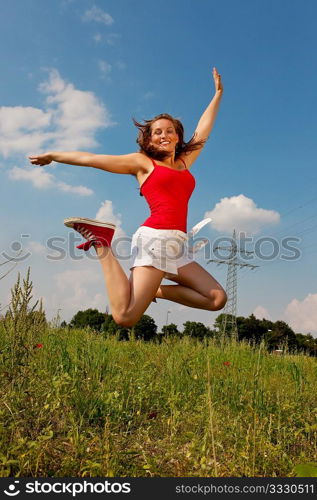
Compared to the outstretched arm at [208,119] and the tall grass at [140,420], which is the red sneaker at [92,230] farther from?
the outstretched arm at [208,119]

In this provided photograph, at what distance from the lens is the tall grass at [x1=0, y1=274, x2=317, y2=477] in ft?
10.0

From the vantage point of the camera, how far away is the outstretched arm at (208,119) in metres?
4.73

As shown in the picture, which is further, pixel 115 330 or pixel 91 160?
pixel 115 330

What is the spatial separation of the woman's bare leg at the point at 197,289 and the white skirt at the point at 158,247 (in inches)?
8.5

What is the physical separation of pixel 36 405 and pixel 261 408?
2042 mm

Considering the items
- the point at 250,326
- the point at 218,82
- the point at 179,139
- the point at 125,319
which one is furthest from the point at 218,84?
the point at 250,326

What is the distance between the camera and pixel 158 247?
412cm

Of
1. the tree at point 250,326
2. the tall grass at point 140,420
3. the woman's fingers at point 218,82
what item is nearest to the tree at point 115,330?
the tall grass at point 140,420

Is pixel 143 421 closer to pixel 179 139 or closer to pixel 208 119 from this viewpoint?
pixel 179 139

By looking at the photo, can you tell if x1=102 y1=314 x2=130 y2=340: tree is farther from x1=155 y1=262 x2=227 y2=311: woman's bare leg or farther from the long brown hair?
the long brown hair

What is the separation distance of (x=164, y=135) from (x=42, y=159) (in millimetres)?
1193

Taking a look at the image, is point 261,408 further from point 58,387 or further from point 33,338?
point 33,338

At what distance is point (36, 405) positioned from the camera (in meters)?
3.60

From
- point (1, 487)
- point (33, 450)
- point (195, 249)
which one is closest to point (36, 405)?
point (33, 450)
